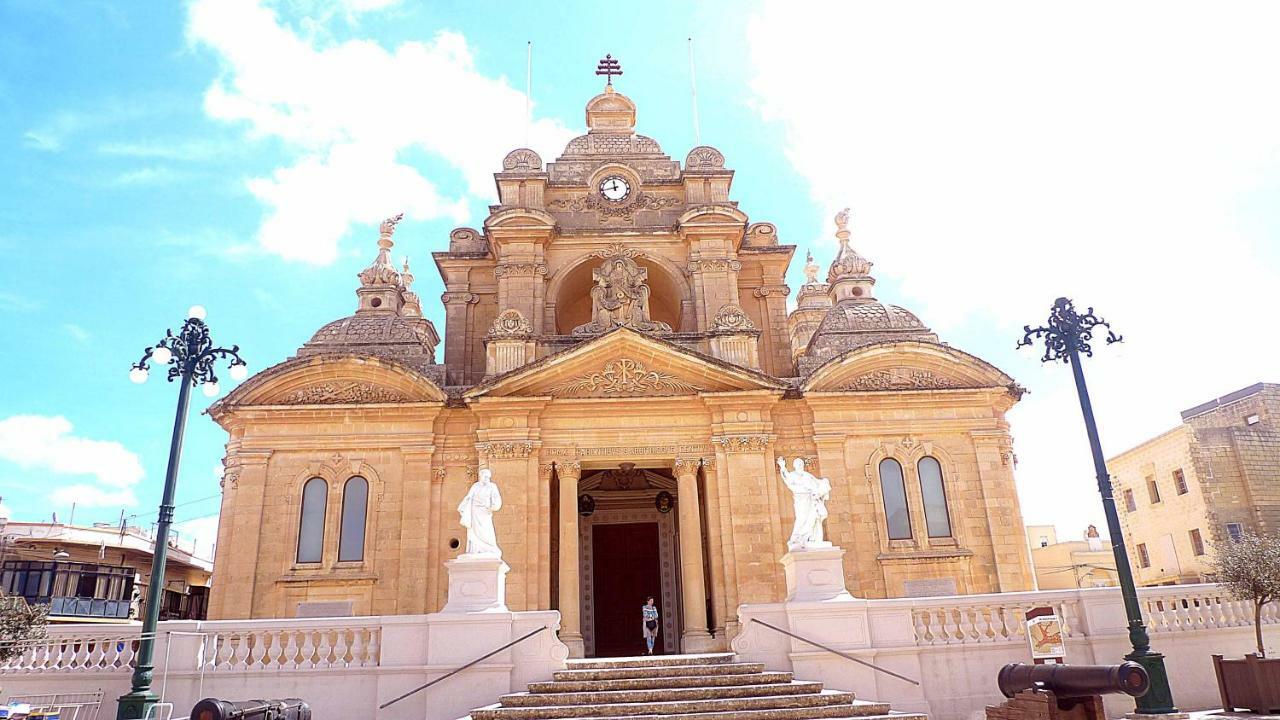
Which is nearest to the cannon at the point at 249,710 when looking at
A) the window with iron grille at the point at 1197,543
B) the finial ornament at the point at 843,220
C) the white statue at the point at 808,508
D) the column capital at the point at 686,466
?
the white statue at the point at 808,508

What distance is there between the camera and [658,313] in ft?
97.6

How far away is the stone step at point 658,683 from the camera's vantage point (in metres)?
13.3

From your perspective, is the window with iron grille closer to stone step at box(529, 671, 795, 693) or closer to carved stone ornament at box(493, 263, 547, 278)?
carved stone ornament at box(493, 263, 547, 278)

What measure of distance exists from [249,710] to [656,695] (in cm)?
571

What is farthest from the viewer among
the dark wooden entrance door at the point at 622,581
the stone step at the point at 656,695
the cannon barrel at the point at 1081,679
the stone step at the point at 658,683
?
the dark wooden entrance door at the point at 622,581

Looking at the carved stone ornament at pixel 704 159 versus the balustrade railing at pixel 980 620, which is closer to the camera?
the balustrade railing at pixel 980 620

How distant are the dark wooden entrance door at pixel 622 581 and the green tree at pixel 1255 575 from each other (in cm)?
1395

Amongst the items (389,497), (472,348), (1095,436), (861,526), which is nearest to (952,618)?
(1095,436)

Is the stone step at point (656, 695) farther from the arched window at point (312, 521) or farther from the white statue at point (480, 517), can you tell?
the arched window at point (312, 521)

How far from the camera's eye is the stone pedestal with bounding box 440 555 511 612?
14266 mm

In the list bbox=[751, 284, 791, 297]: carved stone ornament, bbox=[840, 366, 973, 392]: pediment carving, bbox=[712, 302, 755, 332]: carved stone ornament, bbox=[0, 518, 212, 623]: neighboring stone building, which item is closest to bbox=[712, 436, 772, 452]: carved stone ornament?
bbox=[840, 366, 973, 392]: pediment carving

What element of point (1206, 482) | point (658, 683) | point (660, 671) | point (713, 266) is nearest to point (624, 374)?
point (713, 266)

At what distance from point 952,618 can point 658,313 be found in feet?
55.4

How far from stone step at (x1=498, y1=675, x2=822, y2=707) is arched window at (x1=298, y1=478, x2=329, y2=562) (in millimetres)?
10752
